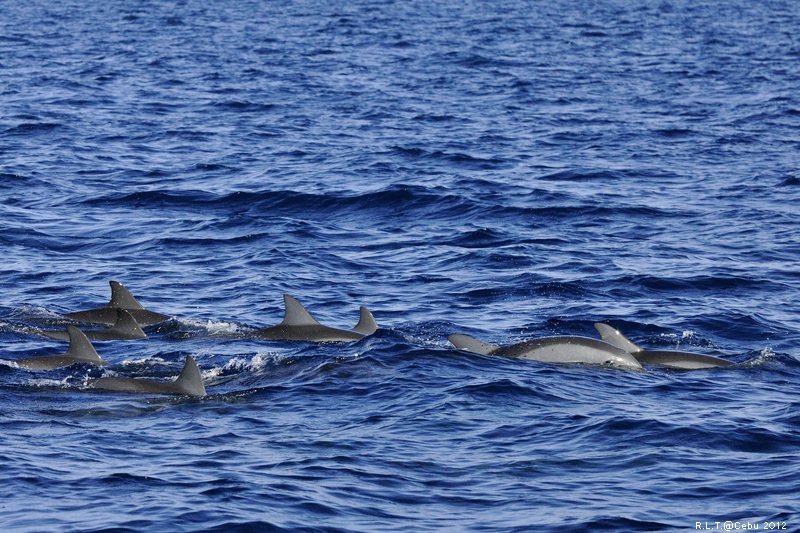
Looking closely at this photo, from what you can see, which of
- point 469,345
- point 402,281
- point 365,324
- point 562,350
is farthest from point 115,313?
point 562,350

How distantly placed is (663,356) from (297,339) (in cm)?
543

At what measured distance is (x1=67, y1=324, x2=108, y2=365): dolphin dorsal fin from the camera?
1830 centimetres

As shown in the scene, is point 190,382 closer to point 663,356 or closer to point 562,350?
point 562,350

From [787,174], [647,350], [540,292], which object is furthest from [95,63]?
[647,350]

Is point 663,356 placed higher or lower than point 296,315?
lower

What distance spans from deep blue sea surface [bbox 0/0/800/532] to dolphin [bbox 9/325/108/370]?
0.90ft

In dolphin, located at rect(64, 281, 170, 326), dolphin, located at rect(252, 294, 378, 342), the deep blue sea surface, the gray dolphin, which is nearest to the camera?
the deep blue sea surface

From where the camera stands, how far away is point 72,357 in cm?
1844

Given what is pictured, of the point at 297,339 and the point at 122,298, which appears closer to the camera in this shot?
the point at 297,339

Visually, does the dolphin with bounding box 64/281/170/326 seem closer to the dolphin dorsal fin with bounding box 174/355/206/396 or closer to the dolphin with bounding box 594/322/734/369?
the dolphin dorsal fin with bounding box 174/355/206/396

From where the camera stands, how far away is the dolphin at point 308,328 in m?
20.0

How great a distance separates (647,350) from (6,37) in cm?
4935

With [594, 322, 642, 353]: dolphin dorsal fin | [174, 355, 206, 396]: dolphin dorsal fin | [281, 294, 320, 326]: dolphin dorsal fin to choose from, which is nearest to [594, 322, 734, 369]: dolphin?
[594, 322, 642, 353]: dolphin dorsal fin

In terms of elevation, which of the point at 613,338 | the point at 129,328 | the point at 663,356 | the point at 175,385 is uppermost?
the point at 175,385
